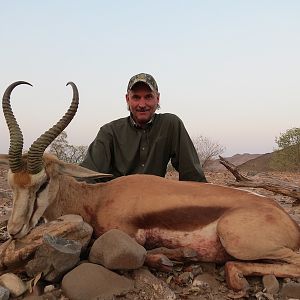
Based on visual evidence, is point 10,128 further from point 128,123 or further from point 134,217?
point 128,123

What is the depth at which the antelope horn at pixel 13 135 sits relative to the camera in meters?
3.15

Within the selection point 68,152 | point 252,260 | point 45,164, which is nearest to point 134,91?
point 45,164

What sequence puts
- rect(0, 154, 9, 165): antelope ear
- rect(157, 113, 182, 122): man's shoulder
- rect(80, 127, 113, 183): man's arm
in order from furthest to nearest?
rect(157, 113, 182, 122): man's shoulder
rect(80, 127, 113, 183): man's arm
rect(0, 154, 9, 165): antelope ear

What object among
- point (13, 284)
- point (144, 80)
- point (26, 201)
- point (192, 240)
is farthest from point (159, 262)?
point (144, 80)

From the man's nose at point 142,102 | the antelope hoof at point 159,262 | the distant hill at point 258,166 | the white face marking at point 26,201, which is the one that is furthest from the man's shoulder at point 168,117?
the distant hill at point 258,166

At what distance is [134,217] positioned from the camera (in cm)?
315

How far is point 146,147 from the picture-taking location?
4.90 metres

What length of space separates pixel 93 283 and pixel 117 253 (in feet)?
0.79

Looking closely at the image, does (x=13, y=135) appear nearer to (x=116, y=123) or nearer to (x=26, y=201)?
(x=26, y=201)

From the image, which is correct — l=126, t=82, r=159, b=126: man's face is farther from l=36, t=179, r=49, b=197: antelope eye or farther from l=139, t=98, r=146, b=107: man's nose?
l=36, t=179, r=49, b=197: antelope eye

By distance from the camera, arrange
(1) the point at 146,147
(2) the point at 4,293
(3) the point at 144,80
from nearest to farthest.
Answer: (2) the point at 4,293 < (3) the point at 144,80 < (1) the point at 146,147

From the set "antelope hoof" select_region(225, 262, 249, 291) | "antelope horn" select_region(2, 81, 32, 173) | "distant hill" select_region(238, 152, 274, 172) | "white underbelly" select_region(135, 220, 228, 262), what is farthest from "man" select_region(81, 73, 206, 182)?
"distant hill" select_region(238, 152, 274, 172)

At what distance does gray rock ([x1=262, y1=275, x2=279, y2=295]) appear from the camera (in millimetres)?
2812

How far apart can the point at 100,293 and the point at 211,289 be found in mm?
803
